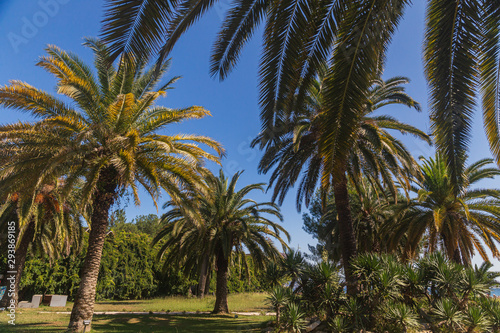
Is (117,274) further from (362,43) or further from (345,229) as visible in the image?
(362,43)

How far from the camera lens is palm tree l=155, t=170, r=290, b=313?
642 inches

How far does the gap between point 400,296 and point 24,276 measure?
2172 cm

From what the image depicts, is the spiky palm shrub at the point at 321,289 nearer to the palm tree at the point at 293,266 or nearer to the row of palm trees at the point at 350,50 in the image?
the palm tree at the point at 293,266

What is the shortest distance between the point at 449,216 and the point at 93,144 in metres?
16.0

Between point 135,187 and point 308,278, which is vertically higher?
point 135,187

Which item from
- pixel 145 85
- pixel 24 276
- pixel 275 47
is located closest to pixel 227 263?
pixel 145 85

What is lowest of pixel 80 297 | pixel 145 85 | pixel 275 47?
pixel 80 297

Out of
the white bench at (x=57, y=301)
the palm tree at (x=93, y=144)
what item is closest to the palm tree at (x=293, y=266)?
the palm tree at (x=93, y=144)

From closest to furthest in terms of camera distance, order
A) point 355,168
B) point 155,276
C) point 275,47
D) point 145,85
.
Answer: point 275,47
point 145,85
point 355,168
point 155,276

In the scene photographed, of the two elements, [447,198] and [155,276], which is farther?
[155,276]

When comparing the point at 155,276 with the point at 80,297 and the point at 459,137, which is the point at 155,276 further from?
the point at 459,137

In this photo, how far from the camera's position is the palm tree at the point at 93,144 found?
903cm

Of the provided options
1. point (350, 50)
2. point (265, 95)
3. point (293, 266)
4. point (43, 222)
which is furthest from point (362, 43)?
point (43, 222)

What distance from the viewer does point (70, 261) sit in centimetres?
2127
